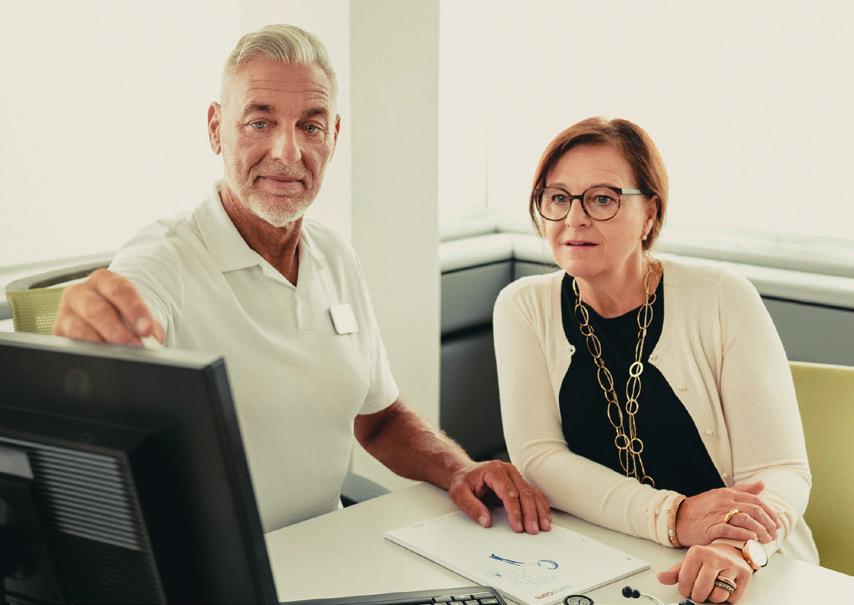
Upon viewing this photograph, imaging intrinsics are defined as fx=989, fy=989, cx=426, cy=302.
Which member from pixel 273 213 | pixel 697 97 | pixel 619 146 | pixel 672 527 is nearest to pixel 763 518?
pixel 672 527

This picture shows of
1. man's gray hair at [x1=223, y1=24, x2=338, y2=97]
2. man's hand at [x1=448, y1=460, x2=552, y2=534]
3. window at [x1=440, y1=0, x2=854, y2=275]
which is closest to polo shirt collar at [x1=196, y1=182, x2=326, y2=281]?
man's gray hair at [x1=223, y1=24, x2=338, y2=97]

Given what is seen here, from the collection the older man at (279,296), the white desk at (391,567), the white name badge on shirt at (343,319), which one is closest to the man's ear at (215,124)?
the older man at (279,296)

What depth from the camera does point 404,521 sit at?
5.61 ft

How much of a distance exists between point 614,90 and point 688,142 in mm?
356

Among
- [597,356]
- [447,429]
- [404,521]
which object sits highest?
[597,356]

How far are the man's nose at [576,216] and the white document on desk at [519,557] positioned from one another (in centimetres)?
67

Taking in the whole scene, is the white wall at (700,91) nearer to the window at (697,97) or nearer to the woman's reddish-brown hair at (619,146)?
the window at (697,97)

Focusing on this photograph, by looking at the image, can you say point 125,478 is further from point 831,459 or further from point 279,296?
point 831,459

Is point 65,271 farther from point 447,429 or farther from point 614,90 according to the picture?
point 614,90

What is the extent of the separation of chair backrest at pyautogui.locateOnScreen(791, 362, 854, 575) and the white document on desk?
70 centimetres

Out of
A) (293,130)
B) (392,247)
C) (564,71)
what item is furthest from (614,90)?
(293,130)

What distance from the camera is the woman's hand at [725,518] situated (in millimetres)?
1589

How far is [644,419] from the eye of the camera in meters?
2.01

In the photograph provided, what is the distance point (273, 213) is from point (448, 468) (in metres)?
0.59
